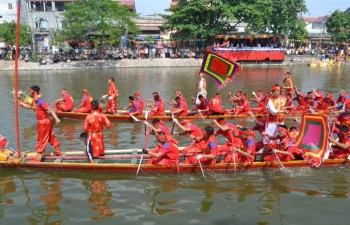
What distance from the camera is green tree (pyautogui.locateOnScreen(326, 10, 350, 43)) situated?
54.8m

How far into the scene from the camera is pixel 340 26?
55.1 meters

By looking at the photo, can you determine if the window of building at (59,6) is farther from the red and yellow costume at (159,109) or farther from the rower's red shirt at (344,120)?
the rower's red shirt at (344,120)

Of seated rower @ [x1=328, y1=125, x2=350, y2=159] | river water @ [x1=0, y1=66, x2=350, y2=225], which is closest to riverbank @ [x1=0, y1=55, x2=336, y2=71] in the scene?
river water @ [x1=0, y1=66, x2=350, y2=225]

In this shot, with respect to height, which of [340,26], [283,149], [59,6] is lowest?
[283,149]

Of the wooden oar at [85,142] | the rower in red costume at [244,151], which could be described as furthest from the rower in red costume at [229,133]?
the wooden oar at [85,142]

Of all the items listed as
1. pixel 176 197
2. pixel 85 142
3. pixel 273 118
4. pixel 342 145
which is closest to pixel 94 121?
pixel 85 142

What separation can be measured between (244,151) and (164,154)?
2205mm

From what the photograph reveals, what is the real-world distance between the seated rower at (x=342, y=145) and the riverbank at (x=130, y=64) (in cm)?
3393

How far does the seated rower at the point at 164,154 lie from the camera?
9805 mm

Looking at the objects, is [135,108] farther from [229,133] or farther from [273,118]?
[273,118]

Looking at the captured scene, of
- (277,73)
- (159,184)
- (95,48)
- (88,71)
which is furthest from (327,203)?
(95,48)

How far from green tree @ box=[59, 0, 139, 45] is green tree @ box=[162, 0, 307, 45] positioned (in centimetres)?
779

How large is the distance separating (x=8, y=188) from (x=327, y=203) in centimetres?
796

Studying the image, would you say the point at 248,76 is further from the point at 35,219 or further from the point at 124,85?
the point at 35,219
